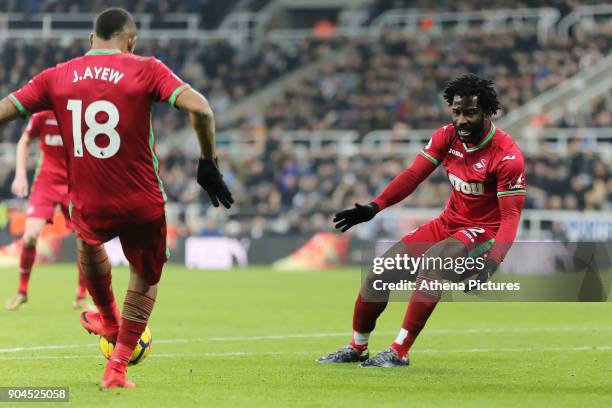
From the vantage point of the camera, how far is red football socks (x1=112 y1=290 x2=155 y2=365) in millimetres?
7928

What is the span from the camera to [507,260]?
956cm

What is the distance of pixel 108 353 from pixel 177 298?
357 inches

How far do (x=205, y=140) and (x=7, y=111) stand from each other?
123cm

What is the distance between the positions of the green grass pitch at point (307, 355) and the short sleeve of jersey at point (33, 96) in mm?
1725

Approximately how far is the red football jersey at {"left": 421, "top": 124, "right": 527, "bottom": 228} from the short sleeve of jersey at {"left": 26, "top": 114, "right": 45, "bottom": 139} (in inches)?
221

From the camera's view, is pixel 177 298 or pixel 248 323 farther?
pixel 177 298

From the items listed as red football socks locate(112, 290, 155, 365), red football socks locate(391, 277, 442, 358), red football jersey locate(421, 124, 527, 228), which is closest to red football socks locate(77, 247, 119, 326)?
red football socks locate(112, 290, 155, 365)

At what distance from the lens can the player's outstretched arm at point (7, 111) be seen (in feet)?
25.0

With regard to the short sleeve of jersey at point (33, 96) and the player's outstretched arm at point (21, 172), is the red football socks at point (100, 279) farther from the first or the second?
the player's outstretched arm at point (21, 172)

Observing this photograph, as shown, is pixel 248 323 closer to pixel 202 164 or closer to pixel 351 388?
pixel 351 388

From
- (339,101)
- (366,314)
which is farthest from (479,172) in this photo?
(339,101)

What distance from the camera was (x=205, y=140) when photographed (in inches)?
291

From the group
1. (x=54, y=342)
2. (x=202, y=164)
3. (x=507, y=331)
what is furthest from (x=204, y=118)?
(x=507, y=331)

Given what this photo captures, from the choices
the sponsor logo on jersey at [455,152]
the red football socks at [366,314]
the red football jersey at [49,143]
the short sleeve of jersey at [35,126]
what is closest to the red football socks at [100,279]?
the red football socks at [366,314]
